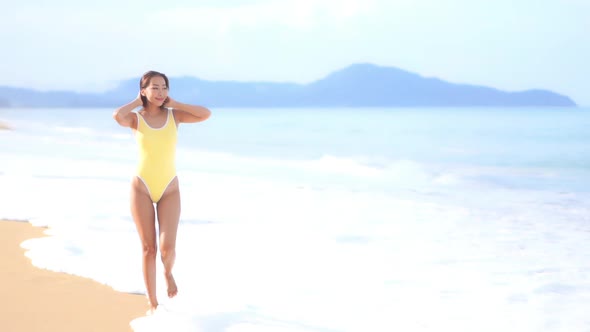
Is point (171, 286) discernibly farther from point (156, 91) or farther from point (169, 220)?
point (156, 91)

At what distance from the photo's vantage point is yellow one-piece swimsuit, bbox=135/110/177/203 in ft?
14.6

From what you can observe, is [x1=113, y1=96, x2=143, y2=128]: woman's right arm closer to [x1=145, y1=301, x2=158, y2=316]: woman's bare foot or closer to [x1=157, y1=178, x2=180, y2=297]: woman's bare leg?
[x1=157, y1=178, x2=180, y2=297]: woman's bare leg

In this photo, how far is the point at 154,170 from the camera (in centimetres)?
447

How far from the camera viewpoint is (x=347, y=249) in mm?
6973

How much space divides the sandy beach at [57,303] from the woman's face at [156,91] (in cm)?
137

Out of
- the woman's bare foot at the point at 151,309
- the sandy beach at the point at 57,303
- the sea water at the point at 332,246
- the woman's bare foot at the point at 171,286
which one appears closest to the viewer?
the sandy beach at the point at 57,303

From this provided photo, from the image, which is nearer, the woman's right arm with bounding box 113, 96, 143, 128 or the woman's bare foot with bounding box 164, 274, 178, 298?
the woman's right arm with bounding box 113, 96, 143, 128

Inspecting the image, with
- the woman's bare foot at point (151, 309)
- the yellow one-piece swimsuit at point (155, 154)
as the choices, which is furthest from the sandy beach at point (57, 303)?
the yellow one-piece swimsuit at point (155, 154)

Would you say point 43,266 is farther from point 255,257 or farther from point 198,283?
point 255,257

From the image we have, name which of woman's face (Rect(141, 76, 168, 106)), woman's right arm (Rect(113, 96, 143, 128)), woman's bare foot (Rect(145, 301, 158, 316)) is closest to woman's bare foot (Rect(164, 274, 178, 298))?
woman's bare foot (Rect(145, 301, 158, 316))

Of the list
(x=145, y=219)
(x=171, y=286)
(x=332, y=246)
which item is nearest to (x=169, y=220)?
(x=145, y=219)

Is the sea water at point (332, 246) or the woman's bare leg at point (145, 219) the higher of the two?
the woman's bare leg at point (145, 219)

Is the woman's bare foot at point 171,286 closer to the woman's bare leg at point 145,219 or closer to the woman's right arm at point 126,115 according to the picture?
the woman's bare leg at point 145,219

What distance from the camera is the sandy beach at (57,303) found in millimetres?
4301
